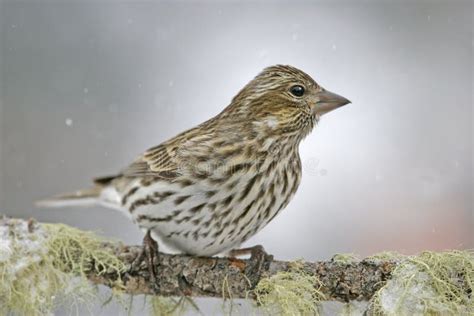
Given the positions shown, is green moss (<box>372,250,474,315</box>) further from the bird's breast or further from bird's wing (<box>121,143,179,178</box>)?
bird's wing (<box>121,143,179,178</box>)

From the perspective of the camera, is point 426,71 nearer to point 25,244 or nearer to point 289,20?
point 289,20

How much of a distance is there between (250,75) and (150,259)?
2.89 m

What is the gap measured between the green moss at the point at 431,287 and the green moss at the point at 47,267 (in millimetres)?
1847

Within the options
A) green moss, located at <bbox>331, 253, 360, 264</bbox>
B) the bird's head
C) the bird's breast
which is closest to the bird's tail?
the bird's breast

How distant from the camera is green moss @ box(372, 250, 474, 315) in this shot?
4105 millimetres

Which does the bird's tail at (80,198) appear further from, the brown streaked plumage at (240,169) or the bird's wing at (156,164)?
the brown streaked plumage at (240,169)

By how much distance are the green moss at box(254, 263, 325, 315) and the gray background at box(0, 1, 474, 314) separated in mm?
2655

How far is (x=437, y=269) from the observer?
424 centimetres

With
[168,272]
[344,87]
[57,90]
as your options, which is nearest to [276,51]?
[344,87]

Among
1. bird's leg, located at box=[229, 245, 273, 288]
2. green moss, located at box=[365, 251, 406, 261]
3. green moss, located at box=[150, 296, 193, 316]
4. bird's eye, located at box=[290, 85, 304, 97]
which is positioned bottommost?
green moss, located at box=[150, 296, 193, 316]

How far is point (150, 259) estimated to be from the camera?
16.9 ft

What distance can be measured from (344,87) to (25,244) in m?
4.16

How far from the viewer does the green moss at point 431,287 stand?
411cm

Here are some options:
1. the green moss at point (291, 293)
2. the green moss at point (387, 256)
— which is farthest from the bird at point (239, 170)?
the green moss at point (387, 256)
